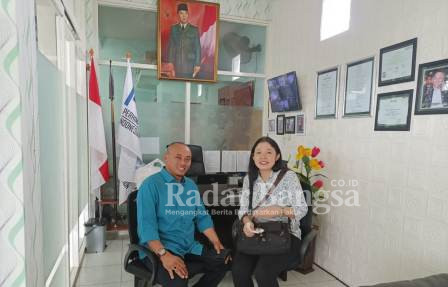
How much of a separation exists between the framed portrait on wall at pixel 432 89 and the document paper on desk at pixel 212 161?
263 centimetres

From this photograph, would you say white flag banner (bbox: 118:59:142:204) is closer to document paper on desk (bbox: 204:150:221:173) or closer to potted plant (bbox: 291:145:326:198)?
document paper on desk (bbox: 204:150:221:173)

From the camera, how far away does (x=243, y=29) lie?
13.5 feet

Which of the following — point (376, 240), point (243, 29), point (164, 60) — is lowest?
point (376, 240)

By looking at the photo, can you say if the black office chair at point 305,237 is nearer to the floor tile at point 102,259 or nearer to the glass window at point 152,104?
the floor tile at point 102,259

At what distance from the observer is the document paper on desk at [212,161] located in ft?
13.3

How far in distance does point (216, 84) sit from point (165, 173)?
2.46 m

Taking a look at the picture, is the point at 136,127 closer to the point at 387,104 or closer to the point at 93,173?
the point at 93,173

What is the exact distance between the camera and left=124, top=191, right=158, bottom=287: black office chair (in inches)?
62.0

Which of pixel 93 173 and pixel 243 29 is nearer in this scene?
pixel 93 173

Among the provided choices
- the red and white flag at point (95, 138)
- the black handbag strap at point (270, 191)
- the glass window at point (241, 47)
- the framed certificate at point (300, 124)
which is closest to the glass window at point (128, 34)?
the red and white flag at point (95, 138)

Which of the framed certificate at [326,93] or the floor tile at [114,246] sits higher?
the framed certificate at [326,93]

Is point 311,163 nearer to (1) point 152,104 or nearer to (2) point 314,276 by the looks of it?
(2) point 314,276

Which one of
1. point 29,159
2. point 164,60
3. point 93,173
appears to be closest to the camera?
point 29,159

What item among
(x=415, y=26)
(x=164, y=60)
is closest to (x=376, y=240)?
(x=415, y=26)
